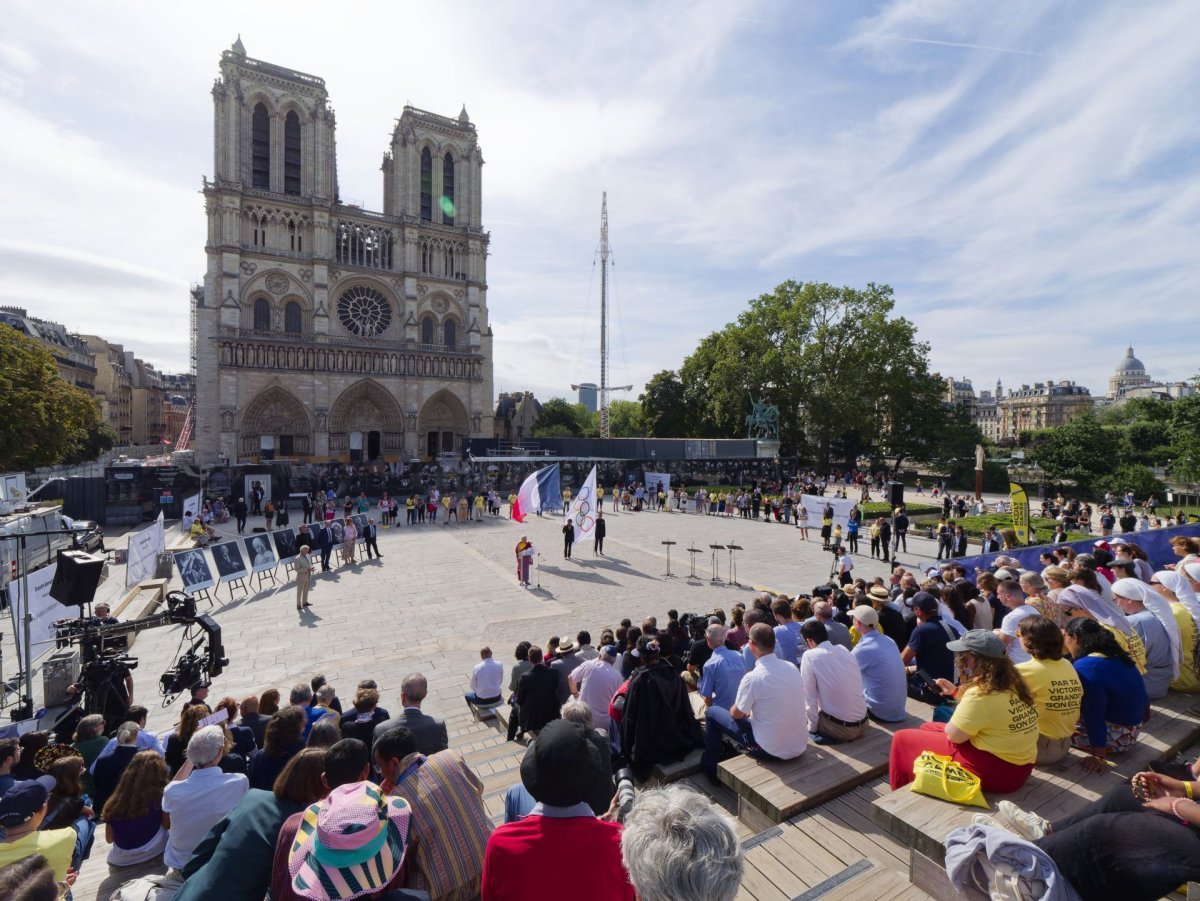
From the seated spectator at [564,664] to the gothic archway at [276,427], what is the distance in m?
43.0

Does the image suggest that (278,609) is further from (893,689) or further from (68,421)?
(68,421)

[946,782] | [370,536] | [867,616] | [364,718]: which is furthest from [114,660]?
[370,536]

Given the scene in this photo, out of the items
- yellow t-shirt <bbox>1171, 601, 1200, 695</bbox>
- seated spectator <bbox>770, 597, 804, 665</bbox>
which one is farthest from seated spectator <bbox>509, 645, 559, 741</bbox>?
yellow t-shirt <bbox>1171, 601, 1200, 695</bbox>

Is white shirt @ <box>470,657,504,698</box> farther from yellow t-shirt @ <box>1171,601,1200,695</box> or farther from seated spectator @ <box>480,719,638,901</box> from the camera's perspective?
yellow t-shirt @ <box>1171,601,1200,695</box>

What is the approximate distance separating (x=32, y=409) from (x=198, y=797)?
100.0 ft

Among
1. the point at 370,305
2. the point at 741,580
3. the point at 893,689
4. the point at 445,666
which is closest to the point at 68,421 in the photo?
the point at 370,305

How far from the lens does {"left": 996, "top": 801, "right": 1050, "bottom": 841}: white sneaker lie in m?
2.60

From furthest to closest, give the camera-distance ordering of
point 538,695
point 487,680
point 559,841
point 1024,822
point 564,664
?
point 487,680 → point 564,664 → point 538,695 → point 1024,822 → point 559,841

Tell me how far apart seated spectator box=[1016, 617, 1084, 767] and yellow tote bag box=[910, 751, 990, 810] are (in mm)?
733

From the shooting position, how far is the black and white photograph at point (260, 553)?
1460 centimetres

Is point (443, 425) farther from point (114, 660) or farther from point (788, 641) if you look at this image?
point (788, 641)

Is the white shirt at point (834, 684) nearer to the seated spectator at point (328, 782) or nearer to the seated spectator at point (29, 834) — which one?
the seated spectator at point (328, 782)

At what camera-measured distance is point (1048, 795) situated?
Answer: 3.49 metres

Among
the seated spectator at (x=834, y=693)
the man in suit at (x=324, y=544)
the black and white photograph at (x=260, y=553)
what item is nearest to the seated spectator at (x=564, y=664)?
the seated spectator at (x=834, y=693)
